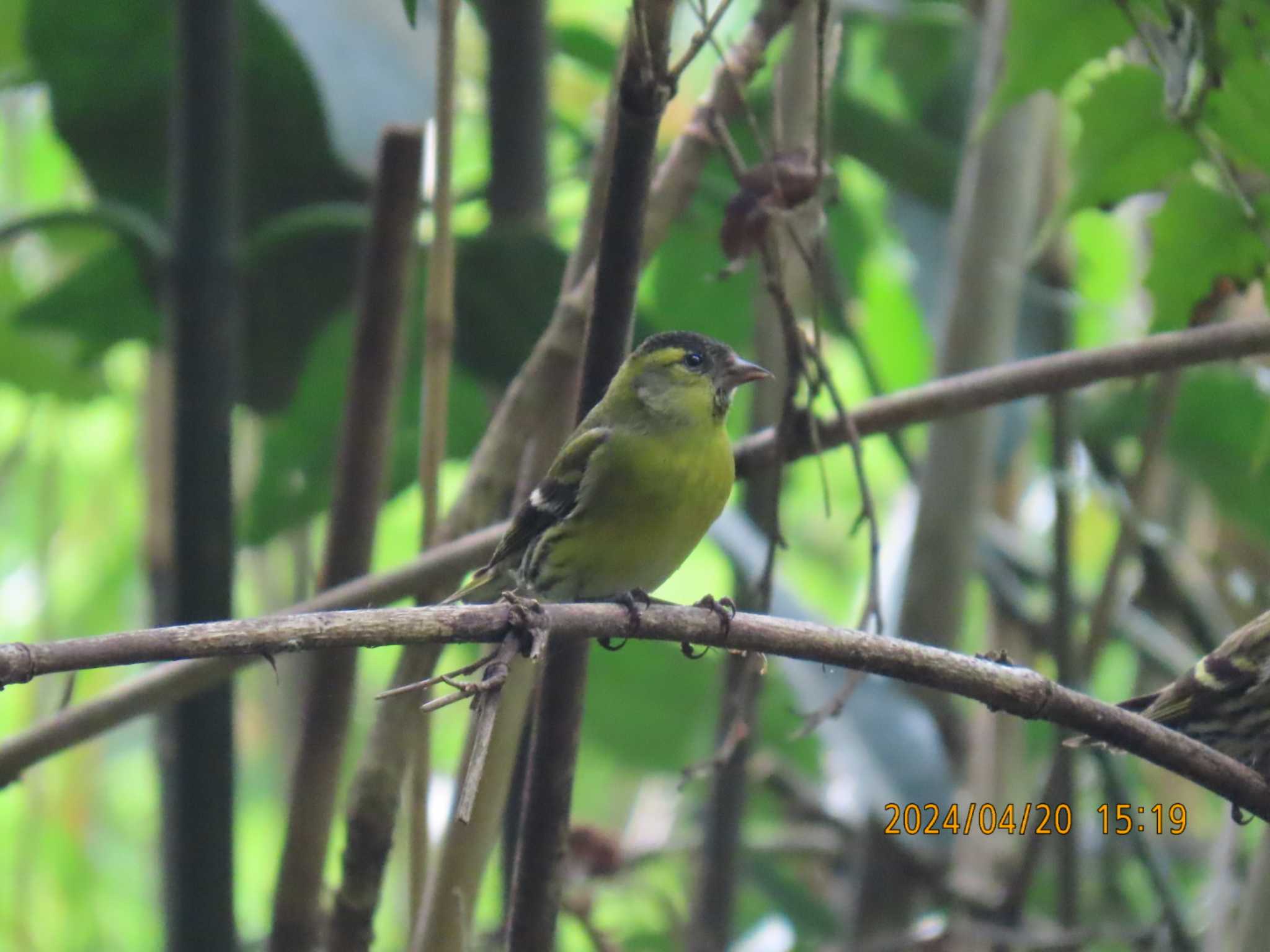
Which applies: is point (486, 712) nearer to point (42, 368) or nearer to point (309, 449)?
point (309, 449)

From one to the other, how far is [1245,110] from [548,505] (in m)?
1.01

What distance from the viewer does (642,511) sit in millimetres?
2170

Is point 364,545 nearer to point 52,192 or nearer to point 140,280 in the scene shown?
point 140,280

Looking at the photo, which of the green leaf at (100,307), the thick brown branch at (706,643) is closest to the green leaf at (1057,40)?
the thick brown branch at (706,643)

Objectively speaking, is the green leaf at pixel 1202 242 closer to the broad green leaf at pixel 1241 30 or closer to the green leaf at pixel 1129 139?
the green leaf at pixel 1129 139

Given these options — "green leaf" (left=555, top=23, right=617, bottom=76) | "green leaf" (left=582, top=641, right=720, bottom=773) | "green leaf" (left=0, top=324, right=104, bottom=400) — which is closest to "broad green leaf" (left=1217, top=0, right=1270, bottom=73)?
"green leaf" (left=555, top=23, right=617, bottom=76)

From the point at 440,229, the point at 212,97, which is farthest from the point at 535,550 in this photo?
the point at 212,97

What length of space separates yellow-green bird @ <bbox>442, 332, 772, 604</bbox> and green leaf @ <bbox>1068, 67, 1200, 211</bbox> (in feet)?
1.92

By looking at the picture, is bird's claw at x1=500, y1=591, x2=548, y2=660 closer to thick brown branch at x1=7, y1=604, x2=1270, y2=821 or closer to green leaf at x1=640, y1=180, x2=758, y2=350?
thick brown branch at x1=7, y1=604, x2=1270, y2=821

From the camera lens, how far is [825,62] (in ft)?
5.19

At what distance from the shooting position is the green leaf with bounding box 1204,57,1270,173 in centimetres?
162

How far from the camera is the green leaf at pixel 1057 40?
5.61ft

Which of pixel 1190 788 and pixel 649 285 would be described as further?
pixel 1190 788

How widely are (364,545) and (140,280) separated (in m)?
0.73
